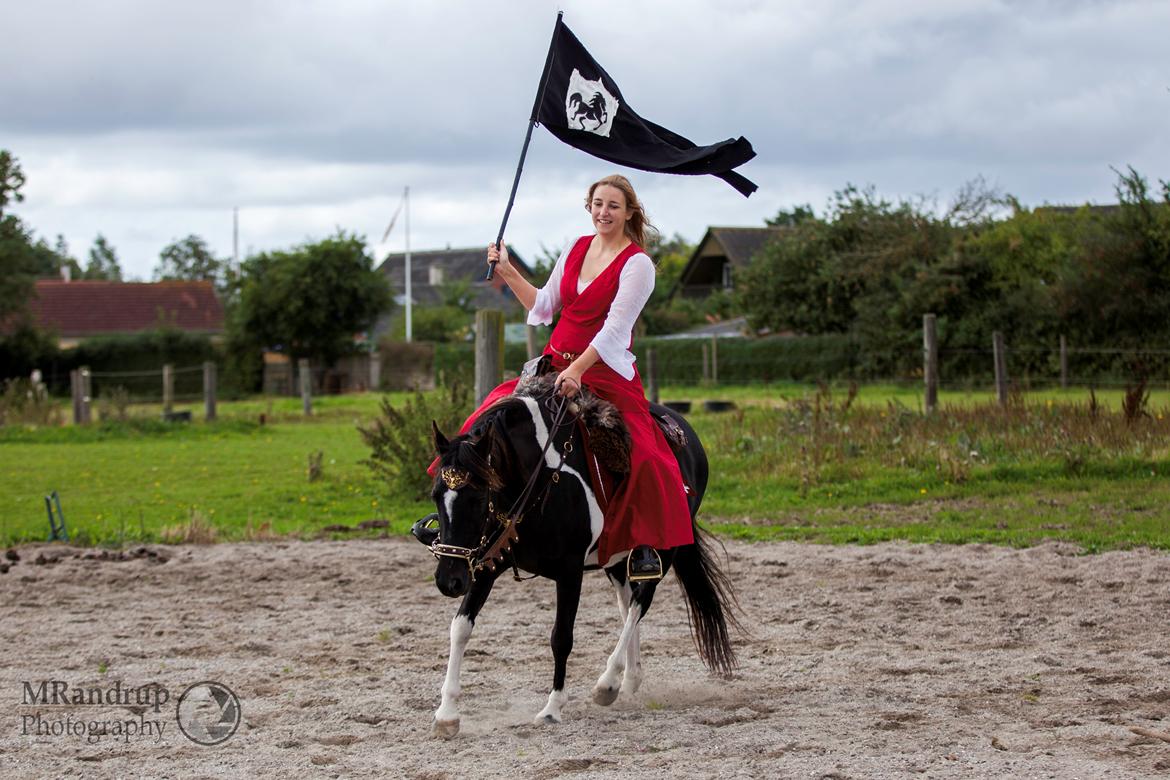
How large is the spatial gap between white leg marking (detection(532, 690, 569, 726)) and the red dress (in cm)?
71

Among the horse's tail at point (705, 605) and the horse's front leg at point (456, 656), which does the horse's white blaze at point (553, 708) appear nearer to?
the horse's front leg at point (456, 656)

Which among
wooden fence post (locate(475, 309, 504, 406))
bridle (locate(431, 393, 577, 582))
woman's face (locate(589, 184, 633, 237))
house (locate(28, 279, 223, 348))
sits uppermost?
house (locate(28, 279, 223, 348))

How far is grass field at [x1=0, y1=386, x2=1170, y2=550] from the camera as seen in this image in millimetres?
10977

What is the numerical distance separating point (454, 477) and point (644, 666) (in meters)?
2.12

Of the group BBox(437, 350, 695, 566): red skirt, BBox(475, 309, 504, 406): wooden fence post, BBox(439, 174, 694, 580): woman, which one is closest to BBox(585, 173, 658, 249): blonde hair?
BBox(439, 174, 694, 580): woman

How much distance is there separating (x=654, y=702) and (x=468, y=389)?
745 centimetres

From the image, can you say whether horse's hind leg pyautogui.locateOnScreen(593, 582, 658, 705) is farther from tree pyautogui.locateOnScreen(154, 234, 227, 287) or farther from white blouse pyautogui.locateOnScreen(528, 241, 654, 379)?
tree pyautogui.locateOnScreen(154, 234, 227, 287)

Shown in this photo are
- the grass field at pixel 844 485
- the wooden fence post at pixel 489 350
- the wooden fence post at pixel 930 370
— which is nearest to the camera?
the wooden fence post at pixel 489 350

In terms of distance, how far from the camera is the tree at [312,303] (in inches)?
1662

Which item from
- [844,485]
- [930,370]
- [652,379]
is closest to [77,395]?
[652,379]

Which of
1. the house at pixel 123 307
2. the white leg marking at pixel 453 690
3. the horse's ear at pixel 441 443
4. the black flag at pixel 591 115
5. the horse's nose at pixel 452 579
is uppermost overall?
the house at pixel 123 307

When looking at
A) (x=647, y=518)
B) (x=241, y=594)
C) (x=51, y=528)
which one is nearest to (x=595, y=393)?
(x=647, y=518)

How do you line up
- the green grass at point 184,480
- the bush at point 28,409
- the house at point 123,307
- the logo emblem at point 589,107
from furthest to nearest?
the house at point 123,307
the bush at point 28,409
the green grass at point 184,480
the logo emblem at point 589,107

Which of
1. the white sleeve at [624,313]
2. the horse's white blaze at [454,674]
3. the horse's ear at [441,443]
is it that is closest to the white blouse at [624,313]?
the white sleeve at [624,313]
